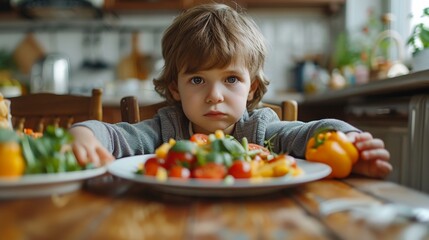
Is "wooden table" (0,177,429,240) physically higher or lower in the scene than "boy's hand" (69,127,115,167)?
lower

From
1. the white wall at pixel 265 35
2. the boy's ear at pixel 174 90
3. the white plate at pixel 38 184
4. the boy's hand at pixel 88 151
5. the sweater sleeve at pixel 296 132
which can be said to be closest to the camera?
the white plate at pixel 38 184

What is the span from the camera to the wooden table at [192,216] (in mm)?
446

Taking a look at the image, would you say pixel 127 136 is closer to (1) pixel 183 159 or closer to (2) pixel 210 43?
(2) pixel 210 43

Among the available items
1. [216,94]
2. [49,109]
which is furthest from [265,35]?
[216,94]

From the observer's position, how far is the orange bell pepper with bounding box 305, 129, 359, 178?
793 millimetres

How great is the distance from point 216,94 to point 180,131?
0.64 ft

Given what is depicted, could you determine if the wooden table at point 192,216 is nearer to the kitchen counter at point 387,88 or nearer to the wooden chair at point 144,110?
the wooden chair at point 144,110

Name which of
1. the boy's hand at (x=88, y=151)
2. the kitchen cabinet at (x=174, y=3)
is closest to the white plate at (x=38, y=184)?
the boy's hand at (x=88, y=151)

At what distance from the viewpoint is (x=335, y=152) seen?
2.61 ft

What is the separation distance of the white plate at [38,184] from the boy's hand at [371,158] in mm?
466

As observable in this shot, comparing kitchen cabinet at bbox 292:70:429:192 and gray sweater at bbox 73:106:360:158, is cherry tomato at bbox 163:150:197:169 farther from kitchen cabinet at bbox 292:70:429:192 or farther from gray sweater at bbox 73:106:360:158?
kitchen cabinet at bbox 292:70:429:192

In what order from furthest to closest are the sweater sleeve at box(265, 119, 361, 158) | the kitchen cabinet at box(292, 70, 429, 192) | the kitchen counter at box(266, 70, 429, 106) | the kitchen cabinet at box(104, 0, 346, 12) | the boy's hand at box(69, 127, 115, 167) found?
the kitchen cabinet at box(104, 0, 346, 12) < the kitchen cabinet at box(292, 70, 429, 192) < the kitchen counter at box(266, 70, 429, 106) < the sweater sleeve at box(265, 119, 361, 158) < the boy's hand at box(69, 127, 115, 167)


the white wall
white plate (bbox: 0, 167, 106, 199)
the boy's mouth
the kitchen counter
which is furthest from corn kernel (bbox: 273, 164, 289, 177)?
the white wall

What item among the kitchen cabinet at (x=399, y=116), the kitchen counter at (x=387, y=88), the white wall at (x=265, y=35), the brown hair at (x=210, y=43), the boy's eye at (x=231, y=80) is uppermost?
the white wall at (x=265, y=35)
